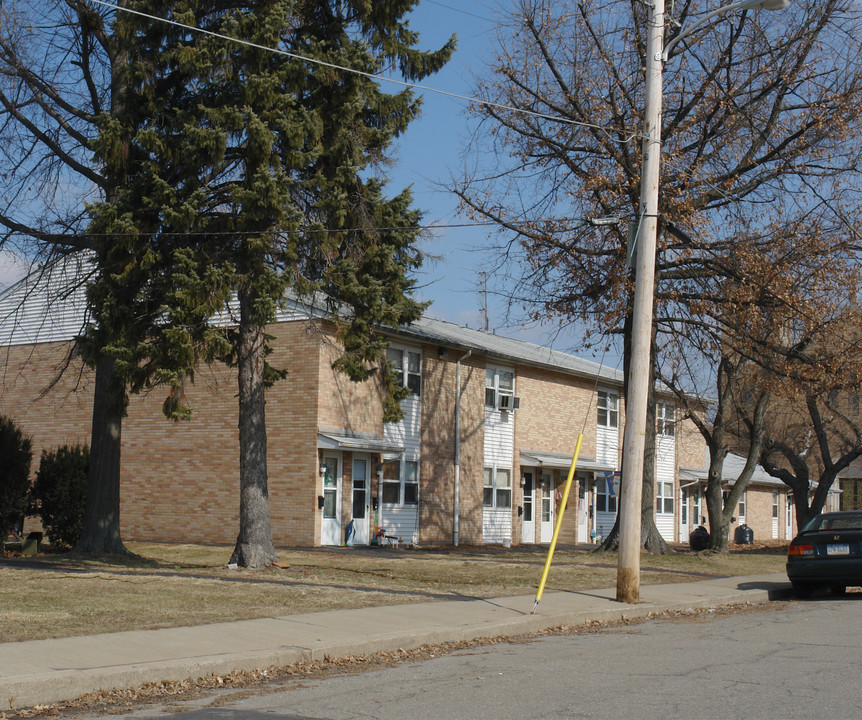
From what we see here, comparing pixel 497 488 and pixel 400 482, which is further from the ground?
pixel 400 482

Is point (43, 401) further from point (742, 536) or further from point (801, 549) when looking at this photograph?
point (742, 536)

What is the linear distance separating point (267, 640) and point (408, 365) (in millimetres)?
18521

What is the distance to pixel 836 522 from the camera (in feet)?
54.1

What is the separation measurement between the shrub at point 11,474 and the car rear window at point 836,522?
16214 millimetres

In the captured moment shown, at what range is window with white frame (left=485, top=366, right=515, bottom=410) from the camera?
1232 inches

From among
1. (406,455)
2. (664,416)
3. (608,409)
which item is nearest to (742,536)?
(664,416)

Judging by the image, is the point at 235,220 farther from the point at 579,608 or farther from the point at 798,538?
the point at 798,538

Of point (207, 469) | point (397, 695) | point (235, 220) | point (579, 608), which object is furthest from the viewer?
point (207, 469)

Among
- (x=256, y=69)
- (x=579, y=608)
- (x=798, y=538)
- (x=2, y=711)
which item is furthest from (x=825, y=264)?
(x=2, y=711)

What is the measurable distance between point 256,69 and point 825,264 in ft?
38.7

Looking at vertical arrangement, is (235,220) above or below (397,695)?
above

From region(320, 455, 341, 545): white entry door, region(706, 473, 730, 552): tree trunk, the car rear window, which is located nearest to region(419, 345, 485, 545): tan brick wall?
region(320, 455, 341, 545): white entry door

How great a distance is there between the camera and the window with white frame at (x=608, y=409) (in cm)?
3684

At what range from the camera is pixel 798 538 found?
639 inches
